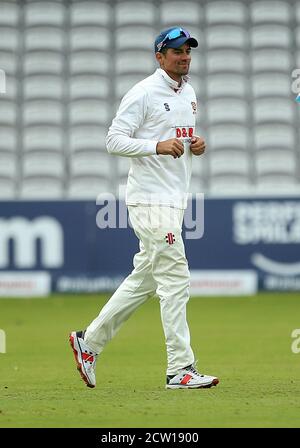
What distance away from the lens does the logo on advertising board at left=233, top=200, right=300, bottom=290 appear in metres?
14.9

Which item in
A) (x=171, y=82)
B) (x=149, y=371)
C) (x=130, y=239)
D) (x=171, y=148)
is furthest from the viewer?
(x=130, y=239)

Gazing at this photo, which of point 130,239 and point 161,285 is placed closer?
Result: point 161,285

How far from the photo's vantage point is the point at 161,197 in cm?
679

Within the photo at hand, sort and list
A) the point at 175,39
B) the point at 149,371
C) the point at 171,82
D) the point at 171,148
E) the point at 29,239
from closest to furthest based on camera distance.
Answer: the point at 171,148, the point at 175,39, the point at 171,82, the point at 149,371, the point at 29,239

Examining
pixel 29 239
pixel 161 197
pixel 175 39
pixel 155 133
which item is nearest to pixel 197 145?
pixel 155 133

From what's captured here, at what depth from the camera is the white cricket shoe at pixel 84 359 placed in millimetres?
6824

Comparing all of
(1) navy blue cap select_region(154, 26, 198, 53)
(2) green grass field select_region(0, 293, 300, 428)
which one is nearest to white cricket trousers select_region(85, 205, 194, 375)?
(2) green grass field select_region(0, 293, 300, 428)

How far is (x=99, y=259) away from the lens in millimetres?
15102

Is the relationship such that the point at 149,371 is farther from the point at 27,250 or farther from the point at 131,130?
the point at 27,250

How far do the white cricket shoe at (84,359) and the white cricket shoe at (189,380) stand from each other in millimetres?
527

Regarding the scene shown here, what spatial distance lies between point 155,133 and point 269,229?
27.2 feet

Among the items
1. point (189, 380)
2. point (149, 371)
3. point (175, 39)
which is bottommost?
point (149, 371)

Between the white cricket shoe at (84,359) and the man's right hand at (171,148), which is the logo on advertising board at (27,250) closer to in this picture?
the white cricket shoe at (84,359)

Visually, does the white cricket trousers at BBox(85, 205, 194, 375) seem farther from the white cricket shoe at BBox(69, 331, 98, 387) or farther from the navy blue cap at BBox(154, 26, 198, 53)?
the navy blue cap at BBox(154, 26, 198, 53)
